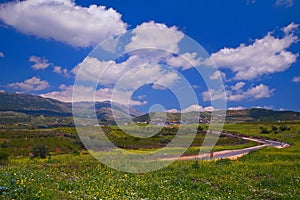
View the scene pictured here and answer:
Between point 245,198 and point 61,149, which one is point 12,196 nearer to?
point 245,198

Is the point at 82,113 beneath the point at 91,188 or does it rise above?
Answer: above

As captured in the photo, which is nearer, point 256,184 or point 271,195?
point 271,195

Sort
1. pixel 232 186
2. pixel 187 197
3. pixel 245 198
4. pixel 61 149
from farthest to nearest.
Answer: pixel 61 149, pixel 232 186, pixel 245 198, pixel 187 197

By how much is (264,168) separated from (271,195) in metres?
13.1

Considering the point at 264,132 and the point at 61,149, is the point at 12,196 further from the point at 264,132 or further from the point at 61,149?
the point at 264,132

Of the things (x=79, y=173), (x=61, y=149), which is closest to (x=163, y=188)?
(x=79, y=173)

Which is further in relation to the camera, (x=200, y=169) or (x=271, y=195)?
(x=200, y=169)

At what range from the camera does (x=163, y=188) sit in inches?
795

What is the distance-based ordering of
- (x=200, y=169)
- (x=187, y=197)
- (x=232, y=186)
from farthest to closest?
(x=200, y=169)
(x=232, y=186)
(x=187, y=197)

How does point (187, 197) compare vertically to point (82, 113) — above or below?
below

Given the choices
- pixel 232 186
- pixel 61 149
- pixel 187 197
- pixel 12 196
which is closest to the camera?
pixel 12 196

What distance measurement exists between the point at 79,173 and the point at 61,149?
5748 centimetres

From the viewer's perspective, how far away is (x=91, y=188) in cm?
1842

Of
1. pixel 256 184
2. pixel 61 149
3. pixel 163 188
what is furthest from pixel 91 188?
pixel 61 149
